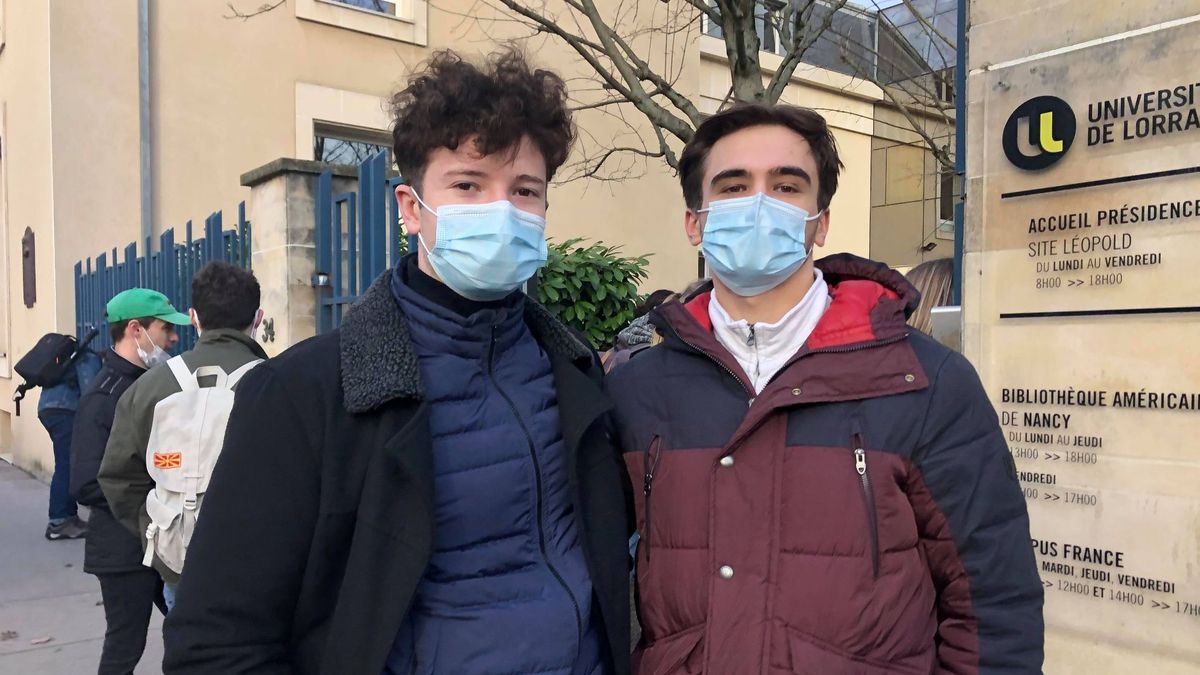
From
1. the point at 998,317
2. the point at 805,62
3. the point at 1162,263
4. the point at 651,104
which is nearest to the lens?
the point at 1162,263

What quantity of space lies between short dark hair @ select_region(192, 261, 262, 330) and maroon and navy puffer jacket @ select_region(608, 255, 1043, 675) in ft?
7.53

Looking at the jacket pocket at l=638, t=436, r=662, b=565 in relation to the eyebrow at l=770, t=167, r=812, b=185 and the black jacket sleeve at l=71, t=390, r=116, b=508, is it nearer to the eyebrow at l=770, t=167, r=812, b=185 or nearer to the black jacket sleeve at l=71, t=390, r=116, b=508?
the eyebrow at l=770, t=167, r=812, b=185

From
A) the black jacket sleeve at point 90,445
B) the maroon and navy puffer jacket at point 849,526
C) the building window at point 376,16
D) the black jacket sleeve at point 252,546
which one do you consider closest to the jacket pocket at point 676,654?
the maroon and navy puffer jacket at point 849,526

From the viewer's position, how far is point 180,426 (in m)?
2.97

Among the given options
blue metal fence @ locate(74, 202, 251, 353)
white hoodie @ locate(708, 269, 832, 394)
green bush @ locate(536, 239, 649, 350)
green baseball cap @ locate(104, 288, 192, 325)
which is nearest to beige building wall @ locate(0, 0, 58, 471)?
blue metal fence @ locate(74, 202, 251, 353)

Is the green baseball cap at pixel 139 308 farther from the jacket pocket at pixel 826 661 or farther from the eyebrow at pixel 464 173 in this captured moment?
the jacket pocket at pixel 826 661

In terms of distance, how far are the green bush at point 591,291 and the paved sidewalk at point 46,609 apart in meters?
3.03

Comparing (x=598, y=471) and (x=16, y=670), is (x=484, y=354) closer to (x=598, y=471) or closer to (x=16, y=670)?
(x=598, y=471)

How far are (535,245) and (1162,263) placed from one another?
1.83m

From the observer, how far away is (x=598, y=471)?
5.58 ft

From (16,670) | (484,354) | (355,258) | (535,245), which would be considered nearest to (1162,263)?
(535,245)

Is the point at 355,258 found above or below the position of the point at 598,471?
above

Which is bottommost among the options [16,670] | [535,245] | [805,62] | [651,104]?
[16,670]

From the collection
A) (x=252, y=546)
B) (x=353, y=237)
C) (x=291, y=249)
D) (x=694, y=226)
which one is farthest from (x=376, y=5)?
(x=252, y=546)
